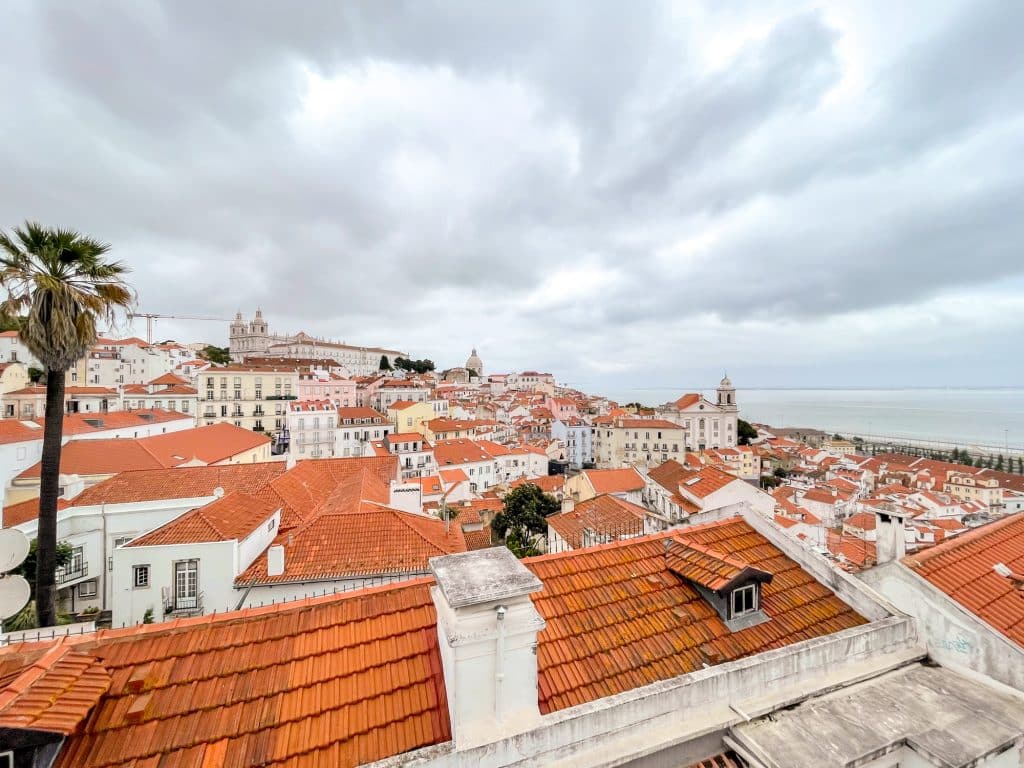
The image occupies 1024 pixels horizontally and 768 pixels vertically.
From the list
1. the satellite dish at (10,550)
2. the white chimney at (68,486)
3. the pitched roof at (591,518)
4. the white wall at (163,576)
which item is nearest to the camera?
the satellite dish at (10,550)

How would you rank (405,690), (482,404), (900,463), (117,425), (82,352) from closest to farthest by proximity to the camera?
(405,690) → (82,352) → (117,425) → (900,463) → (482,404)

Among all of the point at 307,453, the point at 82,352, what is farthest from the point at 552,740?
the point at 307,453

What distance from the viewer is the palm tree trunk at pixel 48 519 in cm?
851

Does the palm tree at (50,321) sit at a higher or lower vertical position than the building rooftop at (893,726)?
higher

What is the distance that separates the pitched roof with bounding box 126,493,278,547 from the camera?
1035cm

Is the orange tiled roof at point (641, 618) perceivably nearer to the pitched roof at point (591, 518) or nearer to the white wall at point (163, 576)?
the white wall at point (163, 576)

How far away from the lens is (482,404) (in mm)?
86500

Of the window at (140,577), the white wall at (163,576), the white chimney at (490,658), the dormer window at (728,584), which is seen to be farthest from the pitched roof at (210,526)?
the dormer window at (728,584)

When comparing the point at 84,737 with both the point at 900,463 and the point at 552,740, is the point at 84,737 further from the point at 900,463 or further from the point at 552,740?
the point at 900,463

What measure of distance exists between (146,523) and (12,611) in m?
12.1

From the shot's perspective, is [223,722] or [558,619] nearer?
[223,722]

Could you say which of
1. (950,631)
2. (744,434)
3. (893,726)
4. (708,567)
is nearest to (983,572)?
(950,631)

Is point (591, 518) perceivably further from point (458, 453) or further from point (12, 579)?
point (458, 453)

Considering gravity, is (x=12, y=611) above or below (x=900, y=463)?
above
